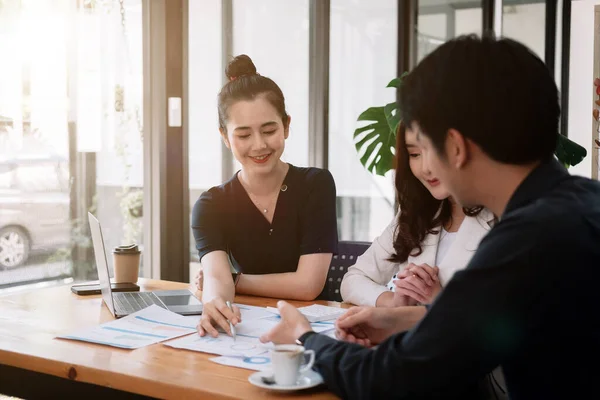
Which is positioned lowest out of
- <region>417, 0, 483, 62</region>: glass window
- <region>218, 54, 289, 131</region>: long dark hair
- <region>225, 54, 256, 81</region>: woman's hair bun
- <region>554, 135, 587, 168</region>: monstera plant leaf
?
<region>554, 135, 587, 168</region>: monstera plant leaf

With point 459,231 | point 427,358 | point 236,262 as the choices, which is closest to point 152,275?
point 236,262

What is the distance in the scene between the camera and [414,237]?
213 cm

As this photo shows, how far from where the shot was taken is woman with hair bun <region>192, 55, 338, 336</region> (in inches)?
88.6

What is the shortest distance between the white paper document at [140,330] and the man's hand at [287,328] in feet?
0.89

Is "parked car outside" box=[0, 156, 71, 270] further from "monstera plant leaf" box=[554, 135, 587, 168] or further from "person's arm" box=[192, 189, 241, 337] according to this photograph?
"monstera plant leaf" box=[554, 135, 587, 168]

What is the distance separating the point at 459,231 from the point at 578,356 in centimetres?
105

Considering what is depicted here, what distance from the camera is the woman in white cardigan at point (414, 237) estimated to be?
78.2 inches

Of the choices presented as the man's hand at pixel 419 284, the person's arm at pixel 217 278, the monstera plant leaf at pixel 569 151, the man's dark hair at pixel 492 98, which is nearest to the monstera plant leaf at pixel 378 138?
the monstera plant leaf at pixel 569 151

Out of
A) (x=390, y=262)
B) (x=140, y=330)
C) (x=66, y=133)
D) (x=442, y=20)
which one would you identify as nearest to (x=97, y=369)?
(x=140, y=330)

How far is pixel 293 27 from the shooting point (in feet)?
13.4

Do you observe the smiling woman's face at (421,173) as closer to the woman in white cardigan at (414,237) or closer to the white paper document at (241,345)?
the woman in white cardigan at (414,237)

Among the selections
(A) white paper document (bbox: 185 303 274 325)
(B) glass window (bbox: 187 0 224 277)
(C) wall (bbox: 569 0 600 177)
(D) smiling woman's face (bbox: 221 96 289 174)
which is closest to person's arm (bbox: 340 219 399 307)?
(A) white paper document (bbox: 185 303 274 325)

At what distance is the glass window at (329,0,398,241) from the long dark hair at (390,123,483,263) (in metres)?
2.19

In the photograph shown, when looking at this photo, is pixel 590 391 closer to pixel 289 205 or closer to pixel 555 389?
pixel 555 389
